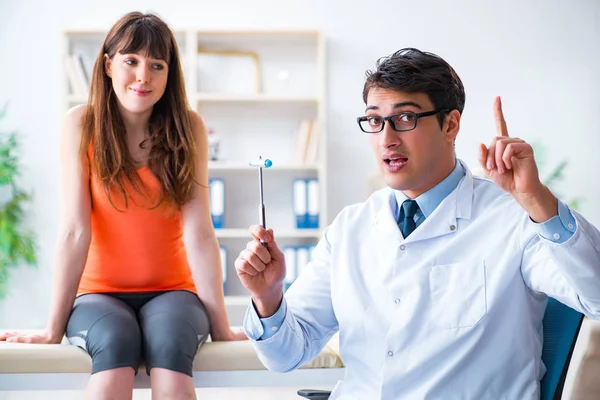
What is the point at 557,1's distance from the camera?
4895mm

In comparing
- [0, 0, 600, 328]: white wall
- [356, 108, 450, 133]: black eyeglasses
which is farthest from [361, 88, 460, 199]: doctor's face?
[0, 0, 600, 328]: white wall

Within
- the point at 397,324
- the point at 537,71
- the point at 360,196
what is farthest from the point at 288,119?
the point at 397,324

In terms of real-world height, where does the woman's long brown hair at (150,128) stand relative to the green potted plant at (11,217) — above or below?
above

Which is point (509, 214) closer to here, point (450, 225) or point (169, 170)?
point (450, 225)

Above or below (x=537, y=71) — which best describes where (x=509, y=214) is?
below

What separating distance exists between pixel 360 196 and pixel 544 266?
3.47m

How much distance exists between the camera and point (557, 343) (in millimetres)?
1390

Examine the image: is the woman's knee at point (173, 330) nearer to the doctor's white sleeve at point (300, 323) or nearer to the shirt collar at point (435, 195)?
the doctor's white sleeve at point (300, 323)

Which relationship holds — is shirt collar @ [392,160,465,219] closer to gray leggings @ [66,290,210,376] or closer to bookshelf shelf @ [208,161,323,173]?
gray leggings @ [66,290,210,376]

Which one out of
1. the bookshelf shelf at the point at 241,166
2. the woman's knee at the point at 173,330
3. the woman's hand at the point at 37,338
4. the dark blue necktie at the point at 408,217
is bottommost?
the woman's hand at the point at 37,338

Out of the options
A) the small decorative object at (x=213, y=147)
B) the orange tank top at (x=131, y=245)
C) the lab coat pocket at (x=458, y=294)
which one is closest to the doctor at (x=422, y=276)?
the lab coat pocket at (x=458, y=294)

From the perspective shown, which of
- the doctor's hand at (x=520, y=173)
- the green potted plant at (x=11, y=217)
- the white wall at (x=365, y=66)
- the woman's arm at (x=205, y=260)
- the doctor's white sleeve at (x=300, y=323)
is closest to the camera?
the doctor's hand at (x=520, y=173)

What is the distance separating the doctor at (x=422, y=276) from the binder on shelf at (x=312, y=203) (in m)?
2.84

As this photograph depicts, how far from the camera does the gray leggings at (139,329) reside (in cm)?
172
